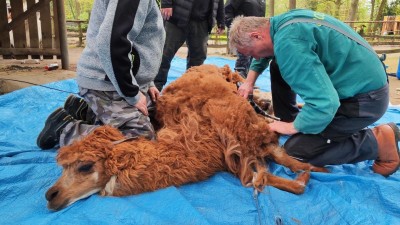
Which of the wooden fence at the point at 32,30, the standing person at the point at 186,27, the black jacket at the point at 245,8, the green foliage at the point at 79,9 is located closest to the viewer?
the standing person at the point at 186,27

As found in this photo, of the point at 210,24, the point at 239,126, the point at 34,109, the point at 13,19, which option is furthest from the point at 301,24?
the point at 13,19

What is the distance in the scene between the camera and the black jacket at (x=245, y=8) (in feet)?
19.2

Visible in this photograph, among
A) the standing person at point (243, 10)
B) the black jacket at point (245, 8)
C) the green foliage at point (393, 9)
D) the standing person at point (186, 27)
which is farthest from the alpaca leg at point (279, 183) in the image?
the green foliage at point (393, 9)

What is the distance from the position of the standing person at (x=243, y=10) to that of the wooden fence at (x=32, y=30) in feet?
10.6

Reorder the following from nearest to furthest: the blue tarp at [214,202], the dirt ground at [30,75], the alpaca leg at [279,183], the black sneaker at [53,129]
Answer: the blue tarp at [214,202], the alpaca leg at [279,183], the black sneaker at [53,129], the dirt ground at [30,75]

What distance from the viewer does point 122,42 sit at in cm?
225

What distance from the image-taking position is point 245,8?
19.4 ft

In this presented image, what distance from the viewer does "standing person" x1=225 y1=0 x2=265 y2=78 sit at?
5754 mm

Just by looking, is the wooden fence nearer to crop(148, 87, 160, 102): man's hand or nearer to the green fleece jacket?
crop(148, 87, 160, 102): man's hand

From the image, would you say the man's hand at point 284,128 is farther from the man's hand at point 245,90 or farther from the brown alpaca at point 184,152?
Answer: the man's hand at point 245,90

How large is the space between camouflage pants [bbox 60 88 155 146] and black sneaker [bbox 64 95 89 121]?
0.91 ft

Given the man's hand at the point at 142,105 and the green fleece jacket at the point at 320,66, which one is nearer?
the green fleece jacket at the point at 320,66

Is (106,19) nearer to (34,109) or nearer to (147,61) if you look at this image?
(147,61)

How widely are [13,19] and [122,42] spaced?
5.66m
